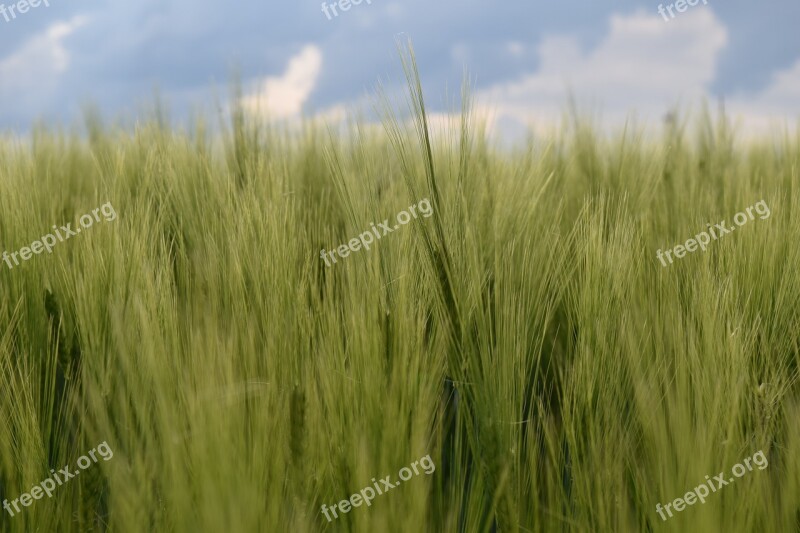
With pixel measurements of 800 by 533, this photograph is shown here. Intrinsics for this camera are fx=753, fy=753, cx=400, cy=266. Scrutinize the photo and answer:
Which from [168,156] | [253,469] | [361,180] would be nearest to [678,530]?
[253,469]

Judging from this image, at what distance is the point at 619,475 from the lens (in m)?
1.13

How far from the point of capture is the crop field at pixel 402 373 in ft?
3.29

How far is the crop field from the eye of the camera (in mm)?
1004

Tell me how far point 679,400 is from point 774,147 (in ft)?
11.3

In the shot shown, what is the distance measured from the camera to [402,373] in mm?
1047

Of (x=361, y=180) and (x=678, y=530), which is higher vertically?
(x=361, y=180)

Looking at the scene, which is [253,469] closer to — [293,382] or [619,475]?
[293,382]

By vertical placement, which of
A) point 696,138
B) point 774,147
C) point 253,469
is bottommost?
point 774,147

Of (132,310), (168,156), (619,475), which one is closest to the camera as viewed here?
(619,475)

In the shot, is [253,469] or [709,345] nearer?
A: [253,469]


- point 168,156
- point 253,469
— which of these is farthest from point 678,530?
point 168,156

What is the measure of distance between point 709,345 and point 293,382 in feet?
2.07

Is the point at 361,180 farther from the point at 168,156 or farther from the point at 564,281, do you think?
the point at 168,156

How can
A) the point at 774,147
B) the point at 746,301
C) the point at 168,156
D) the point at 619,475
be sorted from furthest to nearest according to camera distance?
the point at 774,147
the point at 168,156
the point at 746,301
the point at 619,475
